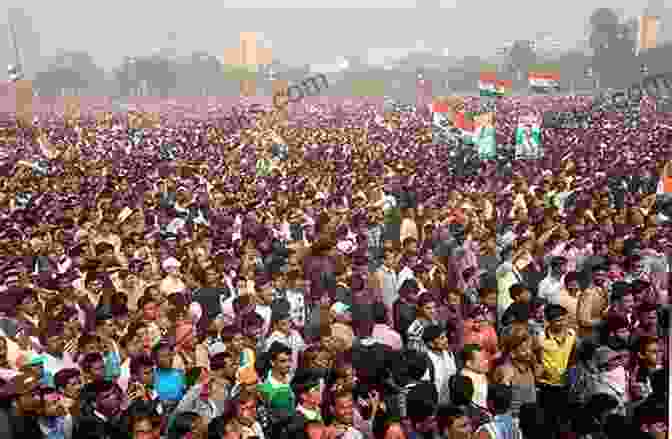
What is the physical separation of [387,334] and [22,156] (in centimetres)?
1525

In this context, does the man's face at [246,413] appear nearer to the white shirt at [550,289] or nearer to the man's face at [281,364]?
the man's face at [281,364]

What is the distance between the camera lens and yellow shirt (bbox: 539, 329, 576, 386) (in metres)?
4.45

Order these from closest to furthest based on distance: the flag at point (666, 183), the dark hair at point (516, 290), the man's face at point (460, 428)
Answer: the man's face at point (460, 428) < the dark hair at point (516, 290) < the flag at point (666, 183)

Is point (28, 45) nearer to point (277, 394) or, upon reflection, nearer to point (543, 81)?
point (543, 81)

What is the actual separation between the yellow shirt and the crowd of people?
0.01 meters

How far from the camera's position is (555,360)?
445 cm

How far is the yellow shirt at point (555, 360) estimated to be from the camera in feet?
14.6

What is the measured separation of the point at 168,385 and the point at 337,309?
1.58 metres

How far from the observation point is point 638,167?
12.4 metres

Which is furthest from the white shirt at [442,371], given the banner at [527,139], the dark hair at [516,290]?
the banner at [527,139]

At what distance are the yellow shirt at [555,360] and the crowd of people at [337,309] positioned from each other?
14 mm

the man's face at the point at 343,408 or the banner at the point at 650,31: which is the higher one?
the banner at the point at 650,31

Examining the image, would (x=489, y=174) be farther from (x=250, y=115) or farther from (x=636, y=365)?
(x=250, y=115)

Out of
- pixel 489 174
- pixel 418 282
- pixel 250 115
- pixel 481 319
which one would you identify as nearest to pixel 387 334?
pixel 481 319
